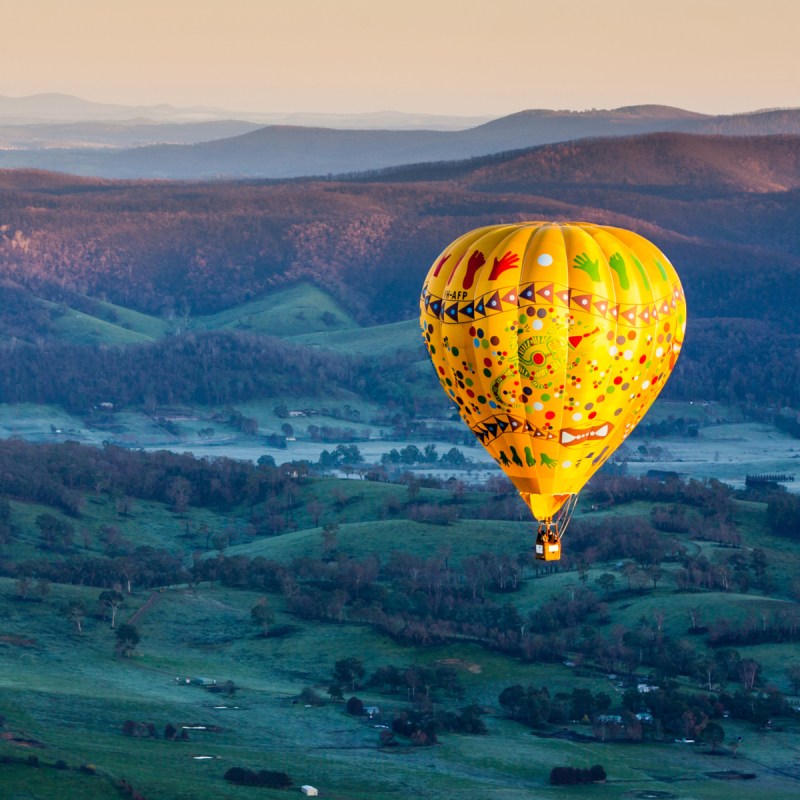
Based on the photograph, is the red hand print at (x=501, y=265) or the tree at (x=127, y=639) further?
the tree at (x=127, y=639)

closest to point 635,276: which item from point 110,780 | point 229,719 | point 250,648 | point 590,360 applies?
point 590,360

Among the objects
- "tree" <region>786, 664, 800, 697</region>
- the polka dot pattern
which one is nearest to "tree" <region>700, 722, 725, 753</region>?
"tree" <region>786, 664, 800, 697</region>

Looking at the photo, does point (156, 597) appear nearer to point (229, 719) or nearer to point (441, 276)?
point (229, 719)

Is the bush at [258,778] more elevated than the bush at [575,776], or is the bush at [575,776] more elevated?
the bush at [258,778]

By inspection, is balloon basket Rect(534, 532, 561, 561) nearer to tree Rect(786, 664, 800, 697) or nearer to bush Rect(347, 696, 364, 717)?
bush Rect(347, 696, 364, 717)

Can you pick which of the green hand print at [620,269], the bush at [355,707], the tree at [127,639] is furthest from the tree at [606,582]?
the green hand print at [620,269]

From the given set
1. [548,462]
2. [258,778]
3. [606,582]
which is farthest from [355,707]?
[548,462]

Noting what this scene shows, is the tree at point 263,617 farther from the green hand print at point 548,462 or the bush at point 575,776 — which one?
the green hand print at point 548,462
